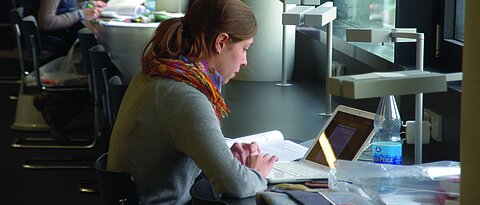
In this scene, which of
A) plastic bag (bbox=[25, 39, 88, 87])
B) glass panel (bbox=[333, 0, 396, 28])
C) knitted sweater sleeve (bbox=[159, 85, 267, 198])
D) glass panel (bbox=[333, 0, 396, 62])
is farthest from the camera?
plastic bag (bbox=[25, 39, 88, 87])

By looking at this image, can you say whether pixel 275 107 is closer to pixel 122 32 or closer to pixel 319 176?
pixel 319 176

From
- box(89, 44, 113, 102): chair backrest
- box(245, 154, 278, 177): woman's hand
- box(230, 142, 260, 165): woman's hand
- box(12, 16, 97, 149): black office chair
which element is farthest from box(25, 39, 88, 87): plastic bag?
box(245, 154, 278, 177): woman's hand

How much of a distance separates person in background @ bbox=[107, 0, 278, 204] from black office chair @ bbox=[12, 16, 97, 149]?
117 inches

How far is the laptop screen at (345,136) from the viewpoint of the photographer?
2.45m

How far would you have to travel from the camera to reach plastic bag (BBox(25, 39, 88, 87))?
5.54 m

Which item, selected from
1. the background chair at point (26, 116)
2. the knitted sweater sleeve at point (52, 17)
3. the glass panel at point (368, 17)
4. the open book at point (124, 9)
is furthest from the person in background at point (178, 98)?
the background chair at point (26, 116)

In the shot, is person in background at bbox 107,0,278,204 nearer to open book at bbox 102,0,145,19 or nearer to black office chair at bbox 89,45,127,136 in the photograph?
black office chair at bbox 89,45,127,136

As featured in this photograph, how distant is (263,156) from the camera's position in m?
2.44

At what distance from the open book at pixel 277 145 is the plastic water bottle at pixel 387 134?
27cm

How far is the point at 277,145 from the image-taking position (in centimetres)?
275

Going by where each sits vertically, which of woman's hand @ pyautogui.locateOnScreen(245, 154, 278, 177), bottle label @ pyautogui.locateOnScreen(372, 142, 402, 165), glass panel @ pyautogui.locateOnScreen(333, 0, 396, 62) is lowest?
woman's hand @ pyautogui.locateOnScreen(245, 154, 278, 177)

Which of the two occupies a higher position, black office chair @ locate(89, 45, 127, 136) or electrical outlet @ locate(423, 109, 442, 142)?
electrical outlet @ locate(423, 109, 442, 142)

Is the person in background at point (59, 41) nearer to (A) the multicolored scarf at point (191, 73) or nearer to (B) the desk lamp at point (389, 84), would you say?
(A) the multicolored scarf at point (191, 73)

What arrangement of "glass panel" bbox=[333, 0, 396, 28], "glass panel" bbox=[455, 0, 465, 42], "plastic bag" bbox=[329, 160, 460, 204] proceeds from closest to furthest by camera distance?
"plastic bag" bbox=[329, 160, 460, 204], "glass panel" bbox=[455, 0, 465, 42], "glass panel" bbox=[333, 0, 396, 28]
